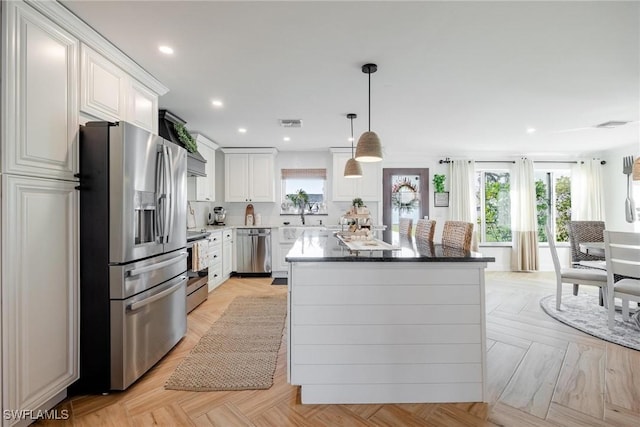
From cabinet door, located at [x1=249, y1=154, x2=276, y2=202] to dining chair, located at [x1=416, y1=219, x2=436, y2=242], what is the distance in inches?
124

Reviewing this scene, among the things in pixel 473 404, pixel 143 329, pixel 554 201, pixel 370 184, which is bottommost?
pixel 473 404

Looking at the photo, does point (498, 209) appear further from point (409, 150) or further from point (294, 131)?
point (294, 131)

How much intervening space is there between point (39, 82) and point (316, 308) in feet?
6.71

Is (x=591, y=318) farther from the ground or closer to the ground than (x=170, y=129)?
closer to the ground

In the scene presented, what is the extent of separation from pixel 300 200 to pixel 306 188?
28 centimetres

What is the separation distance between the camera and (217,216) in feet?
18.7

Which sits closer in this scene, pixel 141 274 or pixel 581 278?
pixel 141 274

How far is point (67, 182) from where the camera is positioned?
6.22 ft

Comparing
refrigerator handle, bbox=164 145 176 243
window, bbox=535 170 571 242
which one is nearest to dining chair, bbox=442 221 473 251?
refrigerator handle, bbox=164 145 176 243

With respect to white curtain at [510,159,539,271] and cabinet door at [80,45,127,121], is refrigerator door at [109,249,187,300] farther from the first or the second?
white curtain at [510,159,539,271]

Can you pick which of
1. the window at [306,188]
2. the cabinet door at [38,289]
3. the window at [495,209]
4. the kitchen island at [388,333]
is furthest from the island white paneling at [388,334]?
the window at [495,209]

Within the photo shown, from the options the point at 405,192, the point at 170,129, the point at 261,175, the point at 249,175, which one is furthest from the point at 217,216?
the point at 405,192

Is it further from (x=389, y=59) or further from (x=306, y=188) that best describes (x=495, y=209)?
(x=389, y=59)

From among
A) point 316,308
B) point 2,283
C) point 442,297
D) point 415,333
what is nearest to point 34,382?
point 2,283
